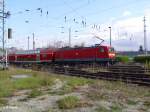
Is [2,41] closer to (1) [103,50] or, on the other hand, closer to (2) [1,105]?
(1) [103,50]

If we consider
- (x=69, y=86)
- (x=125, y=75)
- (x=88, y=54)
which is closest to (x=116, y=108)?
(x=69, y=86)

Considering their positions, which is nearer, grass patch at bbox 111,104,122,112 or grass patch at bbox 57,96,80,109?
grass patch at bbox 111,104,122,112

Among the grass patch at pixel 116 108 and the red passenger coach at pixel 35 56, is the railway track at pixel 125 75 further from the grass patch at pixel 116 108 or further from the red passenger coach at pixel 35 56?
the red passenger coach at pixel 35 56

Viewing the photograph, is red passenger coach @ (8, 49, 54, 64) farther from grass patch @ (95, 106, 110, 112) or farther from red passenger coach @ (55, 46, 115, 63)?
grass patch @ (95, 106, 110, 112)

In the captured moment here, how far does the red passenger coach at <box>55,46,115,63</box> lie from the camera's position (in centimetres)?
4441

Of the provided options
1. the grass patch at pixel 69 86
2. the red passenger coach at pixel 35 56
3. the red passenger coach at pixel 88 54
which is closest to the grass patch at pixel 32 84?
the grass patch at pixel 69 86

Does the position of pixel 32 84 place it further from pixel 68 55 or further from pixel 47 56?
pixel 47 56

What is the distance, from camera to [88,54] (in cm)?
4612

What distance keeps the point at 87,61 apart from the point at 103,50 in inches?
144

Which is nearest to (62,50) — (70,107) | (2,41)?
(2,41)

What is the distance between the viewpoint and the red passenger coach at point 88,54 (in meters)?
44.4

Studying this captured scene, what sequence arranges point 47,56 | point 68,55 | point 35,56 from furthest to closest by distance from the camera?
point 35,56 < point 47,56 < point 68,55

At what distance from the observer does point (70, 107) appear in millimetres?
12719

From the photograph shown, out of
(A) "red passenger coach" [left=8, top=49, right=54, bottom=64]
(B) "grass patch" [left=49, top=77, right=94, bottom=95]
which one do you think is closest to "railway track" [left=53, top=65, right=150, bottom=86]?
(B) "grass patch" [left=49, top=77, right=94, bottom=95]
